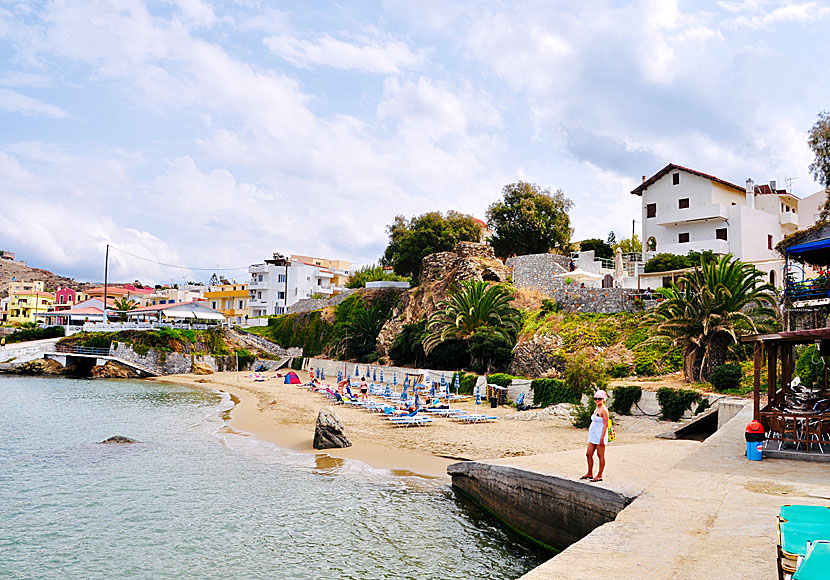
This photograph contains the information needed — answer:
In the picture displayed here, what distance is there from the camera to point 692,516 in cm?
703

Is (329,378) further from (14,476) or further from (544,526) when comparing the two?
(544,526)

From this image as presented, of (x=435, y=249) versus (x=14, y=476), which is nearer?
(x=14, y=476)

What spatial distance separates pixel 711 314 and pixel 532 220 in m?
29.1

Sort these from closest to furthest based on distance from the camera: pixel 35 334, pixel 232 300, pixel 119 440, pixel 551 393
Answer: pixel 119 440 → pixel 551 393 → pixel 35 334 → pixel 232 300

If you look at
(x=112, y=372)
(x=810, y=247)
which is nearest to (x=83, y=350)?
(x=112, y=372)

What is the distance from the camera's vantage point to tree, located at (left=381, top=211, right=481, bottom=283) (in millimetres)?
58406

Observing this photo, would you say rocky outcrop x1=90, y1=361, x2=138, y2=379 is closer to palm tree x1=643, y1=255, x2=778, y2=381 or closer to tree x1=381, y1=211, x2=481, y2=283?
tree x1=381, y1=211, x2=481, y2=283

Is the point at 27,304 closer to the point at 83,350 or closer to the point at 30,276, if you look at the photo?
the point at 83,350

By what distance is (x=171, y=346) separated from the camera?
5378 cm

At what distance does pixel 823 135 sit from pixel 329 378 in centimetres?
3613

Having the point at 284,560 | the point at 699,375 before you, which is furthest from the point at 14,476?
the point at 699,375

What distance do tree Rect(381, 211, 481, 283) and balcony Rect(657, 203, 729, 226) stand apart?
19.8 meters

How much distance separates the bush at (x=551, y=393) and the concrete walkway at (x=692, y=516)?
37.8 feet

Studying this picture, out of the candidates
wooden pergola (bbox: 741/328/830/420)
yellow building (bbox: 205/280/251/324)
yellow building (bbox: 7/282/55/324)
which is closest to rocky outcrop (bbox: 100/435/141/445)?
wooden pergola (bbox: 741/328/830/420)
